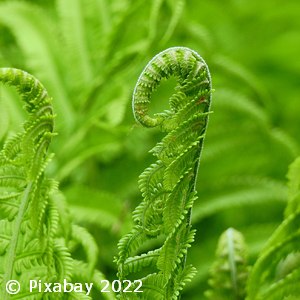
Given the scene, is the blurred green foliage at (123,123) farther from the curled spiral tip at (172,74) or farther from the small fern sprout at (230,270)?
the curled spiral tip at (172,74)

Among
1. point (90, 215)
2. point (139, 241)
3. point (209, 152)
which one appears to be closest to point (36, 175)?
point (139, 241)

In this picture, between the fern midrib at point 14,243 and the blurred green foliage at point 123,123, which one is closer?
the fern midrib at point 14,243

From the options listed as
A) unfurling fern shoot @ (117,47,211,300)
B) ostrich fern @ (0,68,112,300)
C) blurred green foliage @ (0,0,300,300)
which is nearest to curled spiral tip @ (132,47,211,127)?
unfurling fern shoot @ (117,47,211,300)

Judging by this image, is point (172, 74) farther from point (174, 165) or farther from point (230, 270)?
point (230, 270)

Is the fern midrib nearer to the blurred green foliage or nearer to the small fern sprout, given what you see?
the small fern sprout

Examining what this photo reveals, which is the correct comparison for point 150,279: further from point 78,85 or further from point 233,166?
point 233,166

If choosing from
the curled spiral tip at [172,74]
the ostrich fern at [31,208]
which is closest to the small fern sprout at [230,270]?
the ostrich fern at [31,208]

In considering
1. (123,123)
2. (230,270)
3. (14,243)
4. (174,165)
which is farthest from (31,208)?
(123,123)
